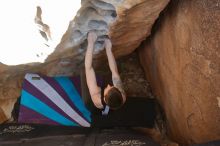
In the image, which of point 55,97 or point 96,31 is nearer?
point 96,31

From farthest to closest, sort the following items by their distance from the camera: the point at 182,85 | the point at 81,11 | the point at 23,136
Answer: the point at 23,136, the point at 182,85, the point at 81,11

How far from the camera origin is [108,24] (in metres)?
3.15

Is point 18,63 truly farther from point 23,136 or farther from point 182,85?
point 182,85

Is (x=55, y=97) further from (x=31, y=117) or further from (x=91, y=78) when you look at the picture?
(x=91, y=78)

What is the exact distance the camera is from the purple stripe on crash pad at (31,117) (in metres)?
3.78

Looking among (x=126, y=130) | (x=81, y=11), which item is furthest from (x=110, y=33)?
(x=126, y=130)

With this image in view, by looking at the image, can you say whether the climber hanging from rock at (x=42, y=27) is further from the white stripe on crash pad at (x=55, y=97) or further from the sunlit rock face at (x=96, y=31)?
the white stripe on crash pad at (x=55, y=97)

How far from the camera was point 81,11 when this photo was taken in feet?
9.26

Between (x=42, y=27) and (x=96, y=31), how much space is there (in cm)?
65

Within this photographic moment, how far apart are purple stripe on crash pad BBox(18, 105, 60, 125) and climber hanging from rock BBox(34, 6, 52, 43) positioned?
1.23 m

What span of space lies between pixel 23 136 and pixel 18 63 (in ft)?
A: 3.00

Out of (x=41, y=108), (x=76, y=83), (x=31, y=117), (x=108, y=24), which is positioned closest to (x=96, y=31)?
(x=108, y=24)

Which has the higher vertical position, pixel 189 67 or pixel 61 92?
pixel 189 67

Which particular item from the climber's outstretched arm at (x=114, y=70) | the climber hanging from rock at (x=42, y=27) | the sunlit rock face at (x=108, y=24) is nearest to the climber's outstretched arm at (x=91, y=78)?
the sunlit rock face at (x=108, y=24)
